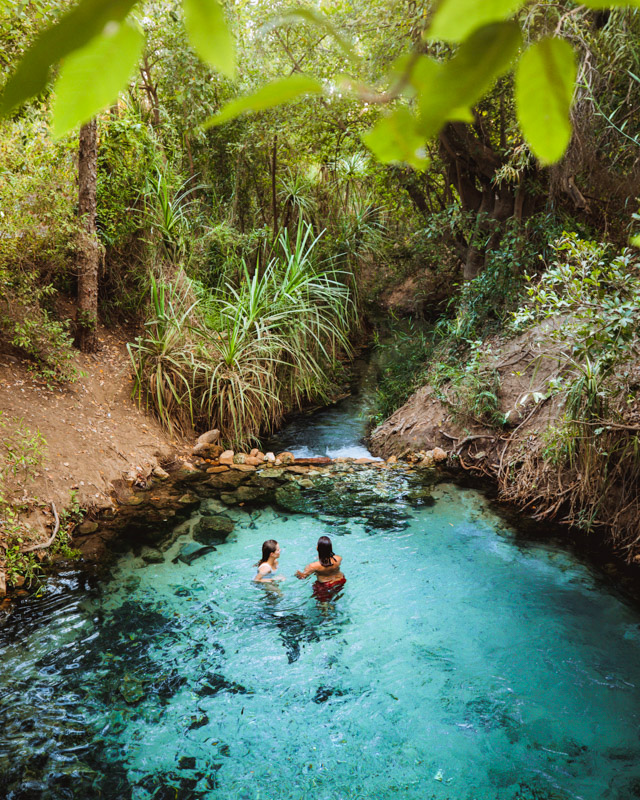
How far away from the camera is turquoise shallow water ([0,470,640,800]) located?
2570mm

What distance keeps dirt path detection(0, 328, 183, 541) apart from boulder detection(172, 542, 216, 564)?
3.01ft

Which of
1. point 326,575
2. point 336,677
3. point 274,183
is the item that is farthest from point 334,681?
point 274,183

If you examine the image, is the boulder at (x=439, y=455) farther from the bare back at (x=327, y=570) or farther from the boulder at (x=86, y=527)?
the boulder at (x=86, y=527)

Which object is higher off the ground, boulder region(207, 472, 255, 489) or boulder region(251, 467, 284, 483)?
Result: boulder region(207, 472, 255, 489)

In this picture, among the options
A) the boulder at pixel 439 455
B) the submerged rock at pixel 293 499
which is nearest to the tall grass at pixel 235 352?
the submerged rock at pixel 293 499

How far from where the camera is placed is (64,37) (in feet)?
0.77

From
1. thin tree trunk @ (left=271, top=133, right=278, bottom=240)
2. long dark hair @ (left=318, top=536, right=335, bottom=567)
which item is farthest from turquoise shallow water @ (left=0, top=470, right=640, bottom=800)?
thin tree trunk @ (left=271, top=133, right=278, bottom=240)

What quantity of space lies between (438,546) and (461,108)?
453 cm

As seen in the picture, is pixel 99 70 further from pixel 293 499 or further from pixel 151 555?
pixel 293 499

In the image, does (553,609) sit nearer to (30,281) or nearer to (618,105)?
(618,105)

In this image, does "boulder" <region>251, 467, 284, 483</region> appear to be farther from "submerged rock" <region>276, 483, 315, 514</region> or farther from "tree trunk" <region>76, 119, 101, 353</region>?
"tree trunk" <region>76, 119, 101, 353</region>

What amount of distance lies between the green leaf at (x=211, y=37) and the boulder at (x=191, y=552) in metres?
4.38

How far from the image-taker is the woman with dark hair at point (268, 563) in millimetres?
3990

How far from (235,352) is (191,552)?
2.57 meters
